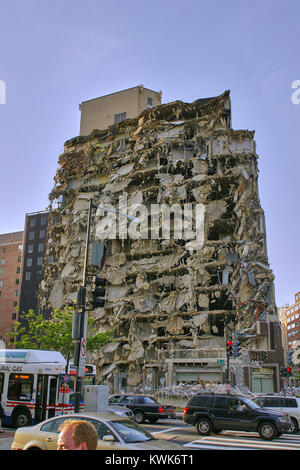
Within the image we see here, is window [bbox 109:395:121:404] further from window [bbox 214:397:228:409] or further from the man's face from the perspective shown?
the man's face

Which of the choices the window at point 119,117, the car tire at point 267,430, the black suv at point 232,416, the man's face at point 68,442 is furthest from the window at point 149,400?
the window at point 119,117

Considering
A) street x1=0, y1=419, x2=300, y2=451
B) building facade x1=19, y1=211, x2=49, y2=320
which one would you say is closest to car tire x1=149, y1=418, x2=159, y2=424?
street x1=0, y1=419, x2=300, y2=451

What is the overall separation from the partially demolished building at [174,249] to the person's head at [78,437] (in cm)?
3230

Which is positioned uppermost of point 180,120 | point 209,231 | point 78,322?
point 180,120

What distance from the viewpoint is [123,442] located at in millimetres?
8344

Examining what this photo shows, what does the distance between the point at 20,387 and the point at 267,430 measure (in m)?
10.4

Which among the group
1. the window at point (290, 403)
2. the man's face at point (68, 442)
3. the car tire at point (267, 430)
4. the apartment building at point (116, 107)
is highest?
the apartment building at point (116, 107)

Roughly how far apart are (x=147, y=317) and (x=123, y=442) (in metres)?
38.7

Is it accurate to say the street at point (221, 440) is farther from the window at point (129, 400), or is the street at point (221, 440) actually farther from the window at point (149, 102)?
the window at point (149, 102)

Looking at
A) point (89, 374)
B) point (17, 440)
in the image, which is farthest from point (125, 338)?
point (17, 440)

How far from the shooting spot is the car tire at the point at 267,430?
16.3 metres

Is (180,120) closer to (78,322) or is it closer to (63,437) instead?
(78,322)

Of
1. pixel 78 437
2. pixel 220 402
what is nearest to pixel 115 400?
pixel 220 402

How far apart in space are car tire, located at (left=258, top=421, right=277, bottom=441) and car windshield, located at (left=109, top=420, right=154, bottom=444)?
361 inches
